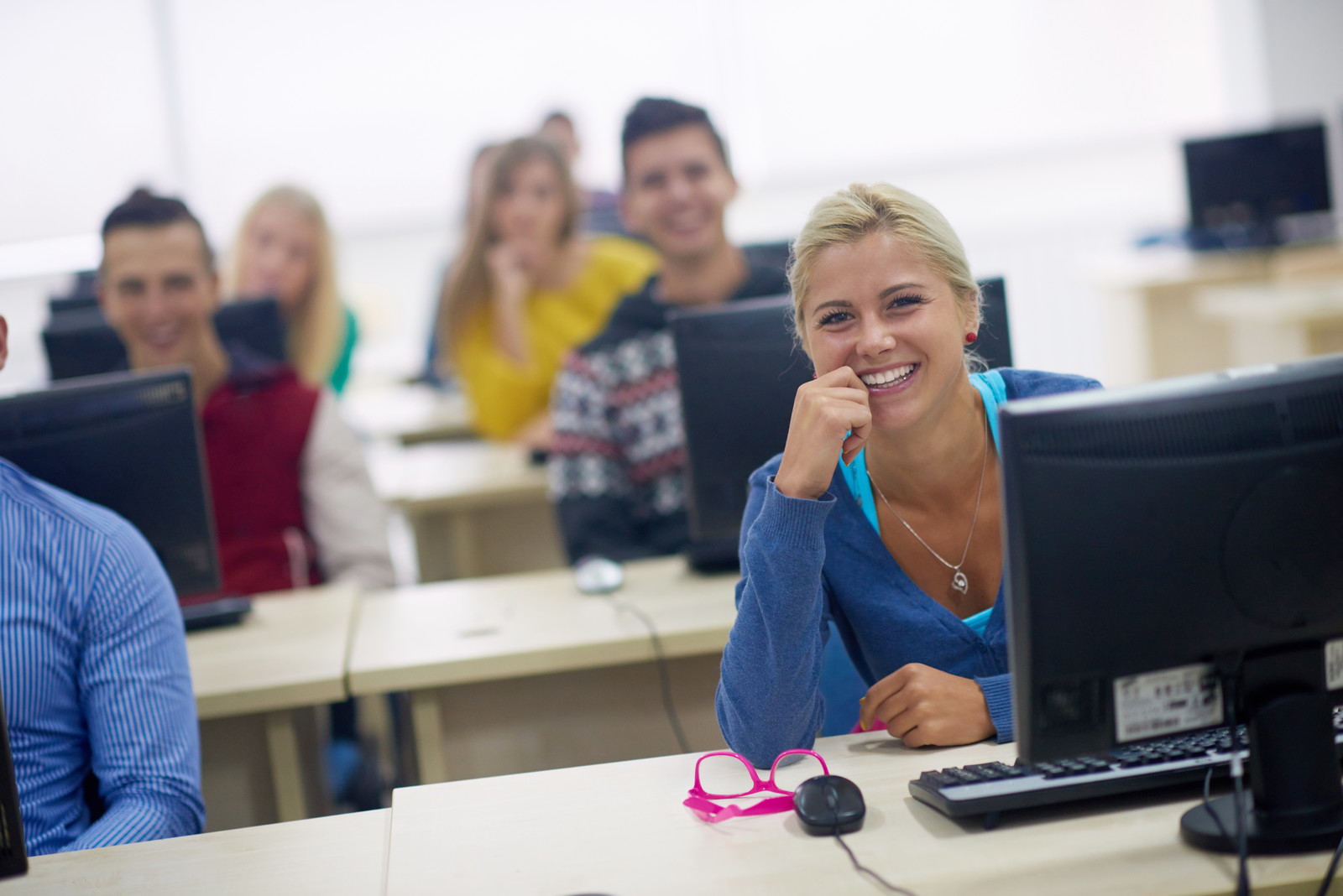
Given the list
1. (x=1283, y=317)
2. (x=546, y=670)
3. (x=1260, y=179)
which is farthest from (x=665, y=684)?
(x=1260, y=179)

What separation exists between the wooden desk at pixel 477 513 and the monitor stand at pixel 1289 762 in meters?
2.05

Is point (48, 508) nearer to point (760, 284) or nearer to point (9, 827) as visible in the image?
point (9, 827)

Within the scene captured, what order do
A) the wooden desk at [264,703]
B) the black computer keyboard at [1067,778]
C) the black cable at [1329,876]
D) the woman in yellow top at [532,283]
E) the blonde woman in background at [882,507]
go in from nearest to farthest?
the black cable at [1329,876] < the black computer keyboard at [1067,778] < the blonde woman in background at [882,507] < the wooden desk at [264,703] < the woman in yellow top at [532,283]

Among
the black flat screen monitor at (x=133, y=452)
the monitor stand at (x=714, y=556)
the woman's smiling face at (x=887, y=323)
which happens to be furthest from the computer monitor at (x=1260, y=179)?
the black flat screen monitor at (x=133, y=452)

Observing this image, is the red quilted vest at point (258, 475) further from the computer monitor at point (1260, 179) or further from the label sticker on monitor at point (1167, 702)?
the computer monitor at point (1260, 179)

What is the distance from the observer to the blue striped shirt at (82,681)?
135 centimetres

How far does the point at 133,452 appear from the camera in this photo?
5.81 ft

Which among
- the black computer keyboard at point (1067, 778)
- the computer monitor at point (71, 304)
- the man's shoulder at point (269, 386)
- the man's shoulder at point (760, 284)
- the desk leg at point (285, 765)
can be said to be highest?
the computer monitor at point (71, 304)

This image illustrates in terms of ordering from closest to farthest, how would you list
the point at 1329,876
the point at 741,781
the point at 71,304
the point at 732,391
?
1. the point at 1329,876
2. the point at 741,781
3. the point at 732,391
4. the point at 71,304

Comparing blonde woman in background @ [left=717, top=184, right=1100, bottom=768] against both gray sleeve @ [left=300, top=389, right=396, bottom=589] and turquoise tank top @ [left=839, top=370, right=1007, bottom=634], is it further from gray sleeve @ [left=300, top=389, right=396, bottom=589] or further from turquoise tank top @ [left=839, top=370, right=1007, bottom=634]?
gray sleeve @ [left=300, top=389, right=396, bottom=589]

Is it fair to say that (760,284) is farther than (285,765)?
Yes

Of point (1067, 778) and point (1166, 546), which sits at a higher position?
point (1166, 546)

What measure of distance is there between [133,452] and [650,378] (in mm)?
935

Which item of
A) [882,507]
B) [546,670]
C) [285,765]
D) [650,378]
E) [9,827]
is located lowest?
[285,765]
